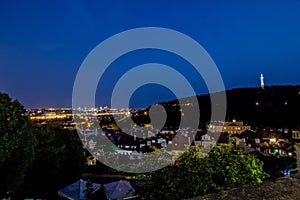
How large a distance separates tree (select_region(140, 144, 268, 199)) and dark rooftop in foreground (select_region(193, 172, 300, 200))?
4.50 meters

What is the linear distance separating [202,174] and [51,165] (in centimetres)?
951

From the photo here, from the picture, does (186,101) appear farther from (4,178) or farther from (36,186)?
(4,178)

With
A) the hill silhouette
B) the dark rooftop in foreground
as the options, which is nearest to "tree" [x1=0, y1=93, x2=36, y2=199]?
the dark rooftop in foreground

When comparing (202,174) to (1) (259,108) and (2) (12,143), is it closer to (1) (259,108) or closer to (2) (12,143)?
(2) (12,143)

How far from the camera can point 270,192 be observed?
316 centimetres

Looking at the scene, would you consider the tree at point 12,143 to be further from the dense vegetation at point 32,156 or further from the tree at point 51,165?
the tree at point 51,165

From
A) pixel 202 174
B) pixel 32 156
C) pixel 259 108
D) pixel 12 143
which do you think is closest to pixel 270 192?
pixel 202 174

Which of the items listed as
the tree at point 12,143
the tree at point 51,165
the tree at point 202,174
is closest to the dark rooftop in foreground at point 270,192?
the tree at point 202,174

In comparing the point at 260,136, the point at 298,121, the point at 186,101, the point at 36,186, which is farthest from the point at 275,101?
the point at 36,186

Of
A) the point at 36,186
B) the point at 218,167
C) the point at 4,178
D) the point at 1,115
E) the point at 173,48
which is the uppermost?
the point at 173,48

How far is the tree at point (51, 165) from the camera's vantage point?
49.3 feet

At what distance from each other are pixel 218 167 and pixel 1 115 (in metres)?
6.82

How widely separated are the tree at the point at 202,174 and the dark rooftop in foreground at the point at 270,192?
4.50 metres

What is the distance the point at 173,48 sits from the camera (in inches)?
A: 669
